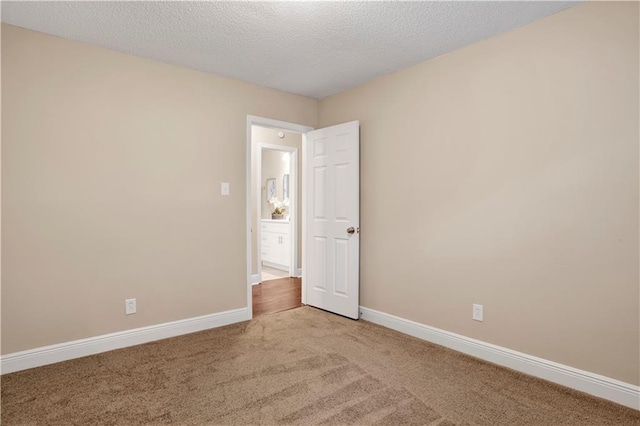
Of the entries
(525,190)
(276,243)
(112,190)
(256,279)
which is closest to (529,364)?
(525,190)

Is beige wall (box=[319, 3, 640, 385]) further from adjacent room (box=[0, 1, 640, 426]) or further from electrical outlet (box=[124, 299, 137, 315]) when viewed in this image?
electrical outlet (box=[124, 299, 137, 315])

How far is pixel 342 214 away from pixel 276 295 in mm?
1630

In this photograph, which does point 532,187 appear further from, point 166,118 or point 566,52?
point 166,118

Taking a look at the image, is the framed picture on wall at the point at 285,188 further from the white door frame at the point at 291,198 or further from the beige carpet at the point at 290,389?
the beige carpet at the point at 290,389

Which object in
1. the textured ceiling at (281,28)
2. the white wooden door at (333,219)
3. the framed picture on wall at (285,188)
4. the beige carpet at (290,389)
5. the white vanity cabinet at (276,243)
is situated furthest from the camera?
the framed picture on wall at (285,188)

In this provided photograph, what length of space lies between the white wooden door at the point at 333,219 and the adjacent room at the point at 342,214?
0.03 metres

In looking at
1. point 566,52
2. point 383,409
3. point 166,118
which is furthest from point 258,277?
point 566,52

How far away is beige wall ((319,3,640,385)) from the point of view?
82.7 inches

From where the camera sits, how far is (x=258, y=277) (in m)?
5.35

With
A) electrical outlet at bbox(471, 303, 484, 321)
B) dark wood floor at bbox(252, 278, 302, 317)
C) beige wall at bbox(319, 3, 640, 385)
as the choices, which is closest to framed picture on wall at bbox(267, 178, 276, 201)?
dark wood floor at bbox(252, 278, 302, 317)

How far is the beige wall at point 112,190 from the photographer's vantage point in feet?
8.21

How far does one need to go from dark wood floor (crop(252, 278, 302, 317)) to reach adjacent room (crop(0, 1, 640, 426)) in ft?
1.32

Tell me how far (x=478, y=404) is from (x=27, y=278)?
3.13 metres

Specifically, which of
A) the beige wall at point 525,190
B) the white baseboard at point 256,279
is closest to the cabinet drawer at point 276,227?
the white baseboard at point 256,279
